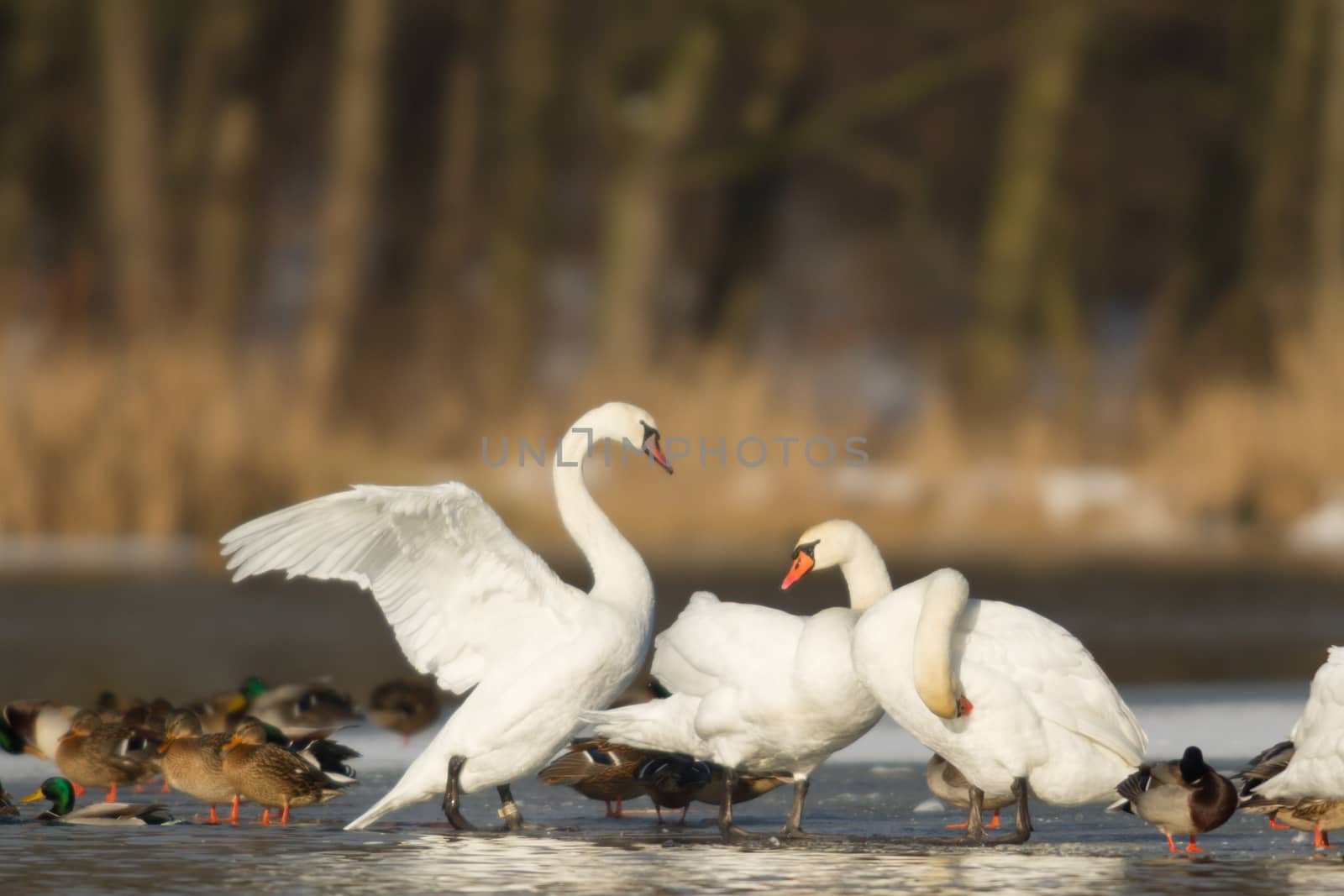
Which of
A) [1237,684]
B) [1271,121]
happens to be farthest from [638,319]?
[1237,684]

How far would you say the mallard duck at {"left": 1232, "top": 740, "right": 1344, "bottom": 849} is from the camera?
761cm

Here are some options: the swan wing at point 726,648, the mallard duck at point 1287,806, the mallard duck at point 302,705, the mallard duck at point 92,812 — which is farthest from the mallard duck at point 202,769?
the mallard duck at point 1287,806

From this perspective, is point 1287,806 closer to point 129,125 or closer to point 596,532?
point 596,532

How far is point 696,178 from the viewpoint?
88.4 feet

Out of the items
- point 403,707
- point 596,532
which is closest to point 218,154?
point 403,707

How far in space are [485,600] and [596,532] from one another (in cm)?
47

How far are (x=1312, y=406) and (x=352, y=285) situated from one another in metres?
10.3

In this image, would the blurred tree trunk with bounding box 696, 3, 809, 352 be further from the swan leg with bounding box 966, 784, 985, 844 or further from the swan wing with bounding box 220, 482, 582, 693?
the swan leg with bounding box 966, 784, 985, 844

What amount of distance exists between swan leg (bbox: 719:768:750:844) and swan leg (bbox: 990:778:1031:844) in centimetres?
83

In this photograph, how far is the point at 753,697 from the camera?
26.0ft

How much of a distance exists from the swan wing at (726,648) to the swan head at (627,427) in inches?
26.0

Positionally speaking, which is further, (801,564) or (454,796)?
(801,564)

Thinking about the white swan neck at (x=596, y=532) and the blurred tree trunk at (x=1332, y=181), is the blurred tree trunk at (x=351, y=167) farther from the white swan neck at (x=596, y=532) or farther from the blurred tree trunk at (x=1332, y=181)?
the white swan neck at (x=596, y=532)

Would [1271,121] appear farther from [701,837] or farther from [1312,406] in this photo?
[701,837]
